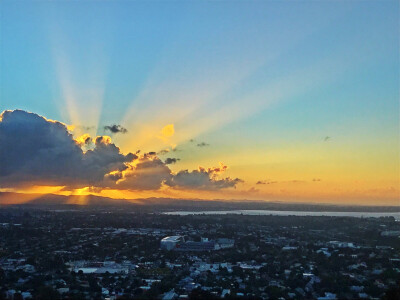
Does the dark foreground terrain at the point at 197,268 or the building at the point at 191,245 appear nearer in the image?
the dark foreground terrain at the point at 197,268

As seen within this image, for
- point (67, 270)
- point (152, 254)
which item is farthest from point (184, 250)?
point (67, 270)

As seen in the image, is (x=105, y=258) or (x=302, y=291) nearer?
(x=302, y=291)

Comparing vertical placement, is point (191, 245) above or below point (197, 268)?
above

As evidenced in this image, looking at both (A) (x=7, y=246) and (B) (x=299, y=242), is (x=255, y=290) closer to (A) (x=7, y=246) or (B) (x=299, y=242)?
(B) (x=299, y=242)

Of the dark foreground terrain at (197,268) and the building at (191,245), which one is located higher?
the building at (191,245)

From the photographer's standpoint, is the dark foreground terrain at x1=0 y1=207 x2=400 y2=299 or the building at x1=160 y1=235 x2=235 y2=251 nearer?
the dark foreground terrain at x1=0 y1=207 x2=400 y2=299

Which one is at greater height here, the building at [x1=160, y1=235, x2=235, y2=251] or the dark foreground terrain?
the building at [x1=160, y1=235, x2=235, y2=251]

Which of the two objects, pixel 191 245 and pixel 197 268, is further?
pixel 191 245

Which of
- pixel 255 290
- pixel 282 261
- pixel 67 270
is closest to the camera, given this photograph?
pixel 255 290
